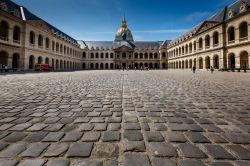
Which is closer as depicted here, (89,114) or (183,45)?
(89,114)

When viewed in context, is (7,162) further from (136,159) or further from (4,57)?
(4,57)

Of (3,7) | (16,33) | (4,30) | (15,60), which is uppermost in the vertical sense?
(3,7)

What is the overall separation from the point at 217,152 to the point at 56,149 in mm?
2194

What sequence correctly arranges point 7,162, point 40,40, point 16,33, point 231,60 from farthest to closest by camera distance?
point 40,40, point 231,60, point 16,33, point 7,162

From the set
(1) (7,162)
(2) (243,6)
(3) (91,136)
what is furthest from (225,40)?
(1) (7,162)

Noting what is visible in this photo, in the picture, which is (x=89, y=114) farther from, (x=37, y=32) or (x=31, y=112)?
(x=37, y=32)

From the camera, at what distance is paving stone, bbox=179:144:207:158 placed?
205cm

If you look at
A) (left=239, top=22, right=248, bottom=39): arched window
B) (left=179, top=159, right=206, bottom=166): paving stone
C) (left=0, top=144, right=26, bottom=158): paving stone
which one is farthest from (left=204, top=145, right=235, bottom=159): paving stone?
(left=239, top=22, right=248, bottom=39): arched window

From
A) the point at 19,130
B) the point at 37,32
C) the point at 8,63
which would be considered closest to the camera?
the point at 19,130

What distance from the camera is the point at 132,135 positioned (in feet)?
8.68

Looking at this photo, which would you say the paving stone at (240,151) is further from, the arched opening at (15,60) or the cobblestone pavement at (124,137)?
the arched opening at (15,60)

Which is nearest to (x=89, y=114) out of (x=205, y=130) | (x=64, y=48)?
(x=205, y=130)

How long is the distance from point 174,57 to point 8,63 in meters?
52.7

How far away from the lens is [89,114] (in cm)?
380
